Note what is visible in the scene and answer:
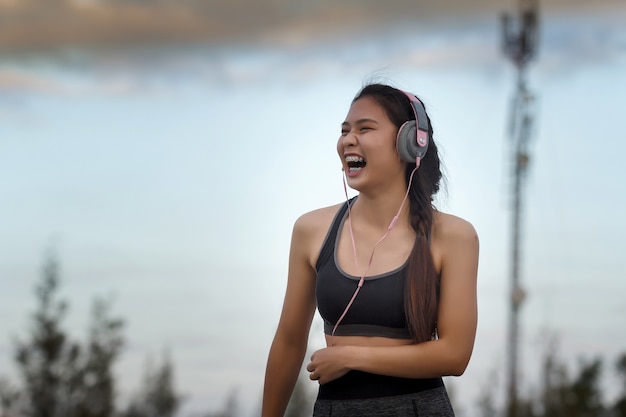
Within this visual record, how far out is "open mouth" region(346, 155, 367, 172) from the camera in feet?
16.0

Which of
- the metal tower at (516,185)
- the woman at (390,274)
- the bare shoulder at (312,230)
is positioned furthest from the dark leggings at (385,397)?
the metal tower at (516,185)

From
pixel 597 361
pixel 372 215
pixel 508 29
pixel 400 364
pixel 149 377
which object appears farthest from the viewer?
pixel 597 361

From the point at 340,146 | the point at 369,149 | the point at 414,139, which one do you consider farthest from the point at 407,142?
the point at 340,146

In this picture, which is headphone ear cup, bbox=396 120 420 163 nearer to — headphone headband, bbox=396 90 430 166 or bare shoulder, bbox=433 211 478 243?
headphone headband, bbox=396 90 430 166

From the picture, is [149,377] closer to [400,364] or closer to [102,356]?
[102,356]

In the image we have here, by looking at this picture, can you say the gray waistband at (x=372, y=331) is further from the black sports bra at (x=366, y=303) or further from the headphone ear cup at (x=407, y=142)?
the headphone ear cup at (x=407, y=142)

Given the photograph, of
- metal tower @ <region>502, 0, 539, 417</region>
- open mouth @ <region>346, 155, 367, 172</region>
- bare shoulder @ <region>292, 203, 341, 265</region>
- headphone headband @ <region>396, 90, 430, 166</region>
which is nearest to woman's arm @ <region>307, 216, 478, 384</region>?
headphone headband @ <region>396, 90, 430, 166</region>

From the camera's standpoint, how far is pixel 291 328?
5227 mm

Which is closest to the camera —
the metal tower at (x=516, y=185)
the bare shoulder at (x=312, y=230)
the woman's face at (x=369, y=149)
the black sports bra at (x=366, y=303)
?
the black sports bra at (x=366, y=303)

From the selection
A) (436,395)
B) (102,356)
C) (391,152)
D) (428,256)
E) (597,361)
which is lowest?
(597,361)

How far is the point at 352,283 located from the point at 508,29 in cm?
2623

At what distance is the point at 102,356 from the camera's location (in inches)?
1655

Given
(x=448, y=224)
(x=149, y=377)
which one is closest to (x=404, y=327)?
(x=448, y=224)

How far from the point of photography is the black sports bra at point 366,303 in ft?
15.6
